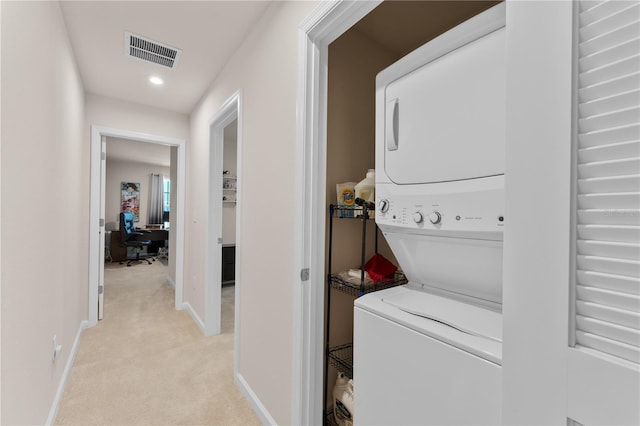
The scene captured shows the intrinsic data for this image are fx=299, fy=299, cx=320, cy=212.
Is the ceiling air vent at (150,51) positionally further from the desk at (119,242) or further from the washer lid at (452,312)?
the desk at (119,242)

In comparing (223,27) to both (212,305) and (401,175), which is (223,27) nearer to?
(401,175)

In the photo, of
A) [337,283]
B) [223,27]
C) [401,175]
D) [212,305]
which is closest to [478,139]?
[401,175]

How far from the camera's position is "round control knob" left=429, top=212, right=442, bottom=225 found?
3.12 ft

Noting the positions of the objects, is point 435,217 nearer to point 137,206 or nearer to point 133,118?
point 133,118

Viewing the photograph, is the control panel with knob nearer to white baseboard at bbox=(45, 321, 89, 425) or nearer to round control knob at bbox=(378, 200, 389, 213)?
round control knob at bbox=(378, 200, 389, 213)

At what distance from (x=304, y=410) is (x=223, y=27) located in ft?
7.60

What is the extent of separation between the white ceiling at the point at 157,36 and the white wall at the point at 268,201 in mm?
151

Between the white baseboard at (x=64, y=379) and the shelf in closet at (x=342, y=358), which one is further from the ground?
the shelf in closet at (x=342, y=358)

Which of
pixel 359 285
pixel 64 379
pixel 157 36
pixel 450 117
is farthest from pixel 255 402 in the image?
pixel 157 36

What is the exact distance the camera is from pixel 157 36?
2.11 m

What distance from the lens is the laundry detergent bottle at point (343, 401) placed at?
4.78 ft

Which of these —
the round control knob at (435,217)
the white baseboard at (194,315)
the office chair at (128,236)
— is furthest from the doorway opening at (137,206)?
the round control knob at (435,217)

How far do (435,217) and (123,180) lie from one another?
872 cm

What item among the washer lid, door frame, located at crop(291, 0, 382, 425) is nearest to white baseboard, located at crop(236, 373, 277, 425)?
door frame, located at crop(291, 0, 382, 425)
